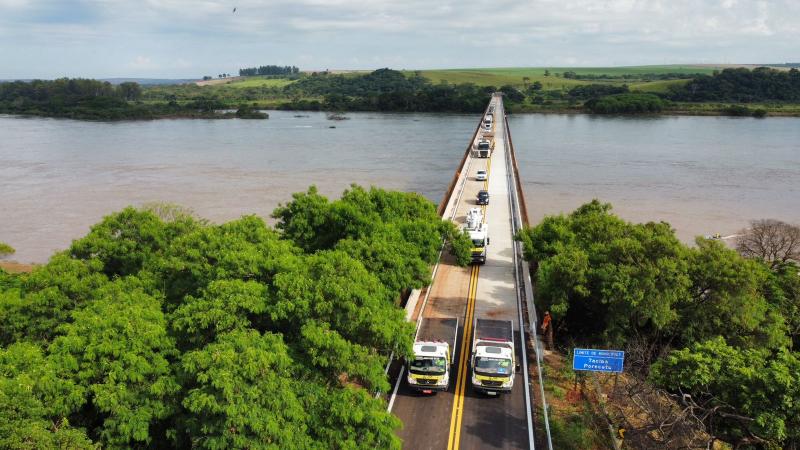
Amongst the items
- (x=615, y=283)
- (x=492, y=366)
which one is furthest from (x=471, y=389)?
(x=615, y=283)

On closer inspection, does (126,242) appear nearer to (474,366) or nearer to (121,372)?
(121,372)

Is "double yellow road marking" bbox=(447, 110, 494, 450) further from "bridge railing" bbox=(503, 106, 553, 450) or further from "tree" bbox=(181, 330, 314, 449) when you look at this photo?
"tree" bbox=(181, 330, 314, 449)

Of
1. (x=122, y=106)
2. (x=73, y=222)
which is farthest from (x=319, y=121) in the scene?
(x=73, y=222)

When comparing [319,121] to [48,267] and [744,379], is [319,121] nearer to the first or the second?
[48,267]

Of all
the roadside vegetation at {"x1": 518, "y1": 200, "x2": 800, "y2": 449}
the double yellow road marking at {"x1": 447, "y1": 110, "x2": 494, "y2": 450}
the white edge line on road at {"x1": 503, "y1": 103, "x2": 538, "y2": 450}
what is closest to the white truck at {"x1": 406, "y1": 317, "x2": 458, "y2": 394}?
the double yellow road marking at {"x1": 447, "y1": 110, "x2": 494, "y2": 450}

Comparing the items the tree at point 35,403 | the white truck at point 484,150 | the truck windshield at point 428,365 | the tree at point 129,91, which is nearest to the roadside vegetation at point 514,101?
the tree at point 129,91

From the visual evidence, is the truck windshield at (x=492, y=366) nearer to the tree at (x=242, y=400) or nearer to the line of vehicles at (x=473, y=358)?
the line of vehicles at (x=473, y=358)
